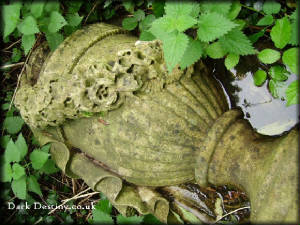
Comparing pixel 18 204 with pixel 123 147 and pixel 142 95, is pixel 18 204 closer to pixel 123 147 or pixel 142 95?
pixel 123 147

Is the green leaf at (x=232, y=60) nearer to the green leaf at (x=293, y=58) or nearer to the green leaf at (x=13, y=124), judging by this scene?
the green leaf at (x=293, y=58)

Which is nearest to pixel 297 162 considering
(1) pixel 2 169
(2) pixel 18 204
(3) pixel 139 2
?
(3) pixel 139 2

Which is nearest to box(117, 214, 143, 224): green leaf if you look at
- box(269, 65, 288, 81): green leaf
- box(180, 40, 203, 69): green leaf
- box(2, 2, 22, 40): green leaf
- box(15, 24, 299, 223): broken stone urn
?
box(15, 24, 299, 223): broken stone urn

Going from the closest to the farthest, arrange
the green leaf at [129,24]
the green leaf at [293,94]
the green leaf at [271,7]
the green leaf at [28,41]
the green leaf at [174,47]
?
the green leaf at [174,47] → the green leaf at [293,94] → the green leaf at [271,7] → the green leaf at [28,41] → the green leaf at [129,24]

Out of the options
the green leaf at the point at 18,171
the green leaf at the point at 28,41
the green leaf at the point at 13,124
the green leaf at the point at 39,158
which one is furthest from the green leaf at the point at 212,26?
the green leaf at the point at 13,124

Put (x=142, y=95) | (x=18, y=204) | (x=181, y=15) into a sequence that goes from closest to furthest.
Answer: (x=181, y=15) → (x=142, y=95) → (x=18, y=204)
